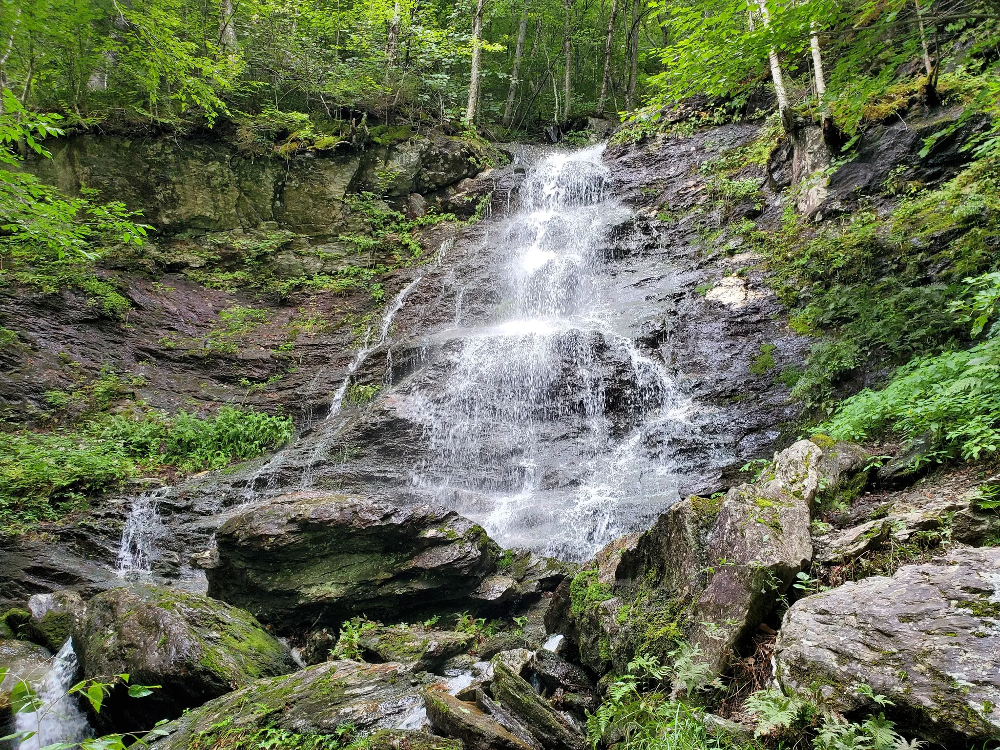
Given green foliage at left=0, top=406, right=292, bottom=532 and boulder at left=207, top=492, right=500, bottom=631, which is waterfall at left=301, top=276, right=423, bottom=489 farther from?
boulder at left=207, top=492, right=500, bottom=631

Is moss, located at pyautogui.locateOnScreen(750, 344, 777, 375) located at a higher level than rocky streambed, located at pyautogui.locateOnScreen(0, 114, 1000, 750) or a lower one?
higher

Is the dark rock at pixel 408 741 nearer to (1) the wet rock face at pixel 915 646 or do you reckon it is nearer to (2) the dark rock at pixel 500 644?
(1) the wet rock face at pixel 915 646

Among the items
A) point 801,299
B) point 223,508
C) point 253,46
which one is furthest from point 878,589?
point 253,46

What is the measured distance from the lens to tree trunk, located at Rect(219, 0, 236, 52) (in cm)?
1548

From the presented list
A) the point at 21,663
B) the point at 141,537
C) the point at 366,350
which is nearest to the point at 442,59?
the point at 366,350

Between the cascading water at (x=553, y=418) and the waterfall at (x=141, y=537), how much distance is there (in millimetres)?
4130

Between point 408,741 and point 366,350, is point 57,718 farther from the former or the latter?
point 366,350

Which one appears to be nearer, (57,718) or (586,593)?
(57,718)

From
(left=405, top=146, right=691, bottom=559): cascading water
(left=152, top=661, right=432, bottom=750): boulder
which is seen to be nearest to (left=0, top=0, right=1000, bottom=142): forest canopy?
(left=405, top=146, right=691, bottom=559): cascading water

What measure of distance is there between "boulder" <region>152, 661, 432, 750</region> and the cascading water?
3979 millimetres

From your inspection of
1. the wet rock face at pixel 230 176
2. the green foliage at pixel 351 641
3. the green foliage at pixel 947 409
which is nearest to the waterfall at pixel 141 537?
the green foliage at pixel 351 641

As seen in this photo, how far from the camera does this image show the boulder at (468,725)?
3.28m

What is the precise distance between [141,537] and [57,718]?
4166 millimetres

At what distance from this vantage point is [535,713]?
141 inches
